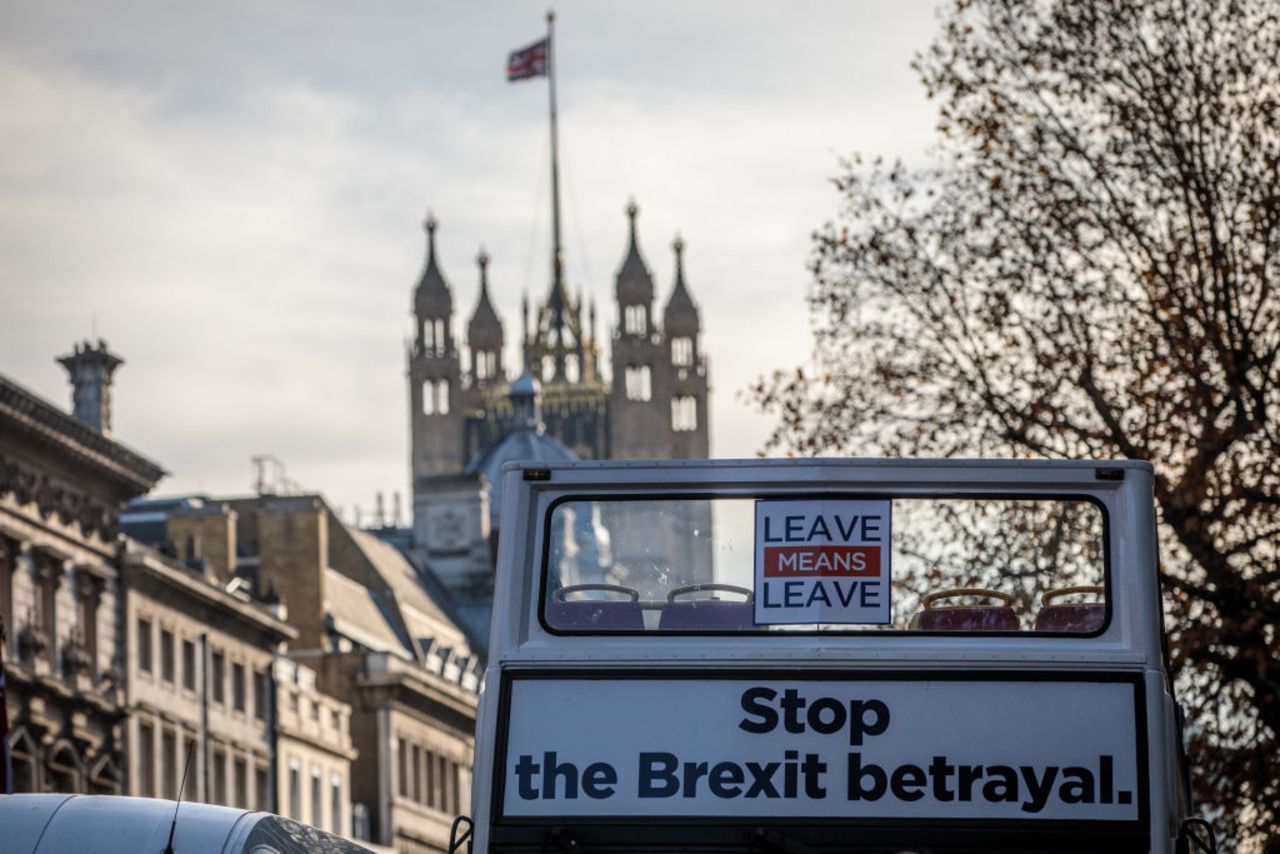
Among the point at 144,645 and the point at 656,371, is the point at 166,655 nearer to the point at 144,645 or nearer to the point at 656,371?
the point at 144,645

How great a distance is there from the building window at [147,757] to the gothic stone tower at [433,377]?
384 ft

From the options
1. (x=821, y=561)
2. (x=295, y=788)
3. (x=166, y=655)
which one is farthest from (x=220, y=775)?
(x=821, y=561)

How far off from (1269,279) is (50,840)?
58.1 ft

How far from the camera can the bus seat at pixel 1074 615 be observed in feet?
44.1

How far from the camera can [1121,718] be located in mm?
13156

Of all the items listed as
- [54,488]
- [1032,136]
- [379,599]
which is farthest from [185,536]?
[1032,136]

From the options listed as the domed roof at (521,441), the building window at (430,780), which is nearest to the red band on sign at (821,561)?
the building window at (430,780)

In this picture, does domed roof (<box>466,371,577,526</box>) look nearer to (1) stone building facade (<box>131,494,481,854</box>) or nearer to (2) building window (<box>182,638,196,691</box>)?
(1) stone building facade (<box>131,494,481,854</box>)

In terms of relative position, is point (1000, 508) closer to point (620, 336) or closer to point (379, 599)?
point (379, 599)

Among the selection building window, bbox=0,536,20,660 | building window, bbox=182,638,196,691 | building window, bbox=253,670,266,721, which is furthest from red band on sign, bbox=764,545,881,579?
building window, bbox=253,670,266,721

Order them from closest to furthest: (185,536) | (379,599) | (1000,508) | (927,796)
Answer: (927,796) → (1000,508) → (185,536) → (379,599)

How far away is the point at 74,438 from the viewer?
64562mm

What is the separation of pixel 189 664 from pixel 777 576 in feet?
202

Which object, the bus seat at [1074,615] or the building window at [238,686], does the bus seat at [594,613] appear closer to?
the bus seat at [1074,615]
